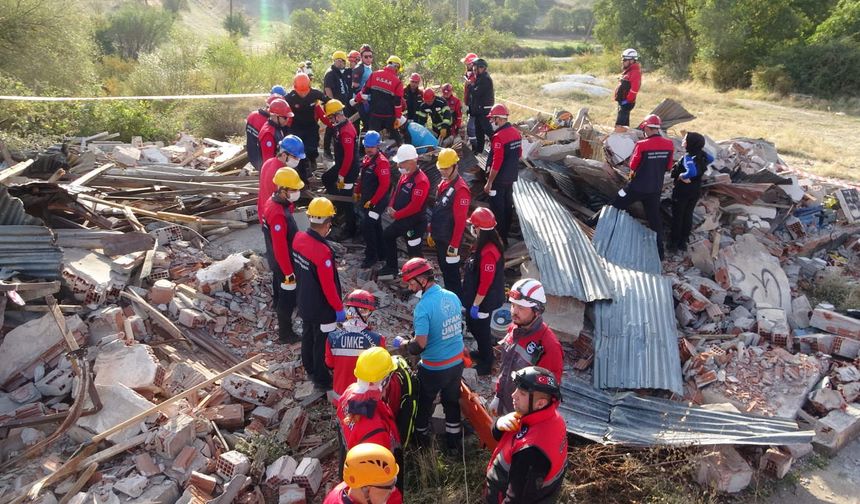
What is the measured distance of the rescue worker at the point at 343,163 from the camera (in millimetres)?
7641

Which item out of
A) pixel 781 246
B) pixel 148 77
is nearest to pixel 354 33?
pixel 148 77

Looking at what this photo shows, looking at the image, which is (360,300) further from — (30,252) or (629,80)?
(629,80)

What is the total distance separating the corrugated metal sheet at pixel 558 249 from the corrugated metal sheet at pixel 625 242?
252 mm

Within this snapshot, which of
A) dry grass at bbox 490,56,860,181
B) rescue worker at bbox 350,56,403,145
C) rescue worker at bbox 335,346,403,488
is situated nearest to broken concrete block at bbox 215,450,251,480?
rescue worker at bbox 335,346,403,488

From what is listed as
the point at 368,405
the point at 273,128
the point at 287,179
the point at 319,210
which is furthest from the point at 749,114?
the point at 368,405

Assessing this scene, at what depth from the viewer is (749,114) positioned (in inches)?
767

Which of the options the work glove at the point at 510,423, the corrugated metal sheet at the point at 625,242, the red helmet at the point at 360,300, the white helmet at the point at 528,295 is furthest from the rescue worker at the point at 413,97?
the work glove at the point at 510,423

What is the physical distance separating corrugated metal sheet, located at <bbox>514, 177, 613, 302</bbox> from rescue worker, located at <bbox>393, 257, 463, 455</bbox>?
2.25m

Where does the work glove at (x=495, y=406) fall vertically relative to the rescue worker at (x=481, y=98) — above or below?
below

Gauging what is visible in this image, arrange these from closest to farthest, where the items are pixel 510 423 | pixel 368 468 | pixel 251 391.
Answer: pixel 368 468 → pixel 510 423 → pixel 251 391

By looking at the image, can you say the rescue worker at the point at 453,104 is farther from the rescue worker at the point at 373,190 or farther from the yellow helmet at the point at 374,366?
the yellow helmet at the point at 374,366

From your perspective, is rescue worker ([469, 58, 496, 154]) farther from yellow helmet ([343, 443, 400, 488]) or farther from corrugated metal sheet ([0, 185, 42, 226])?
yellow helmet ([343, 443, 400, 488])

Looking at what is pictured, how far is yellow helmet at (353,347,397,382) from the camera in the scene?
3.67 m

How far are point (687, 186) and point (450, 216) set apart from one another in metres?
3.84
